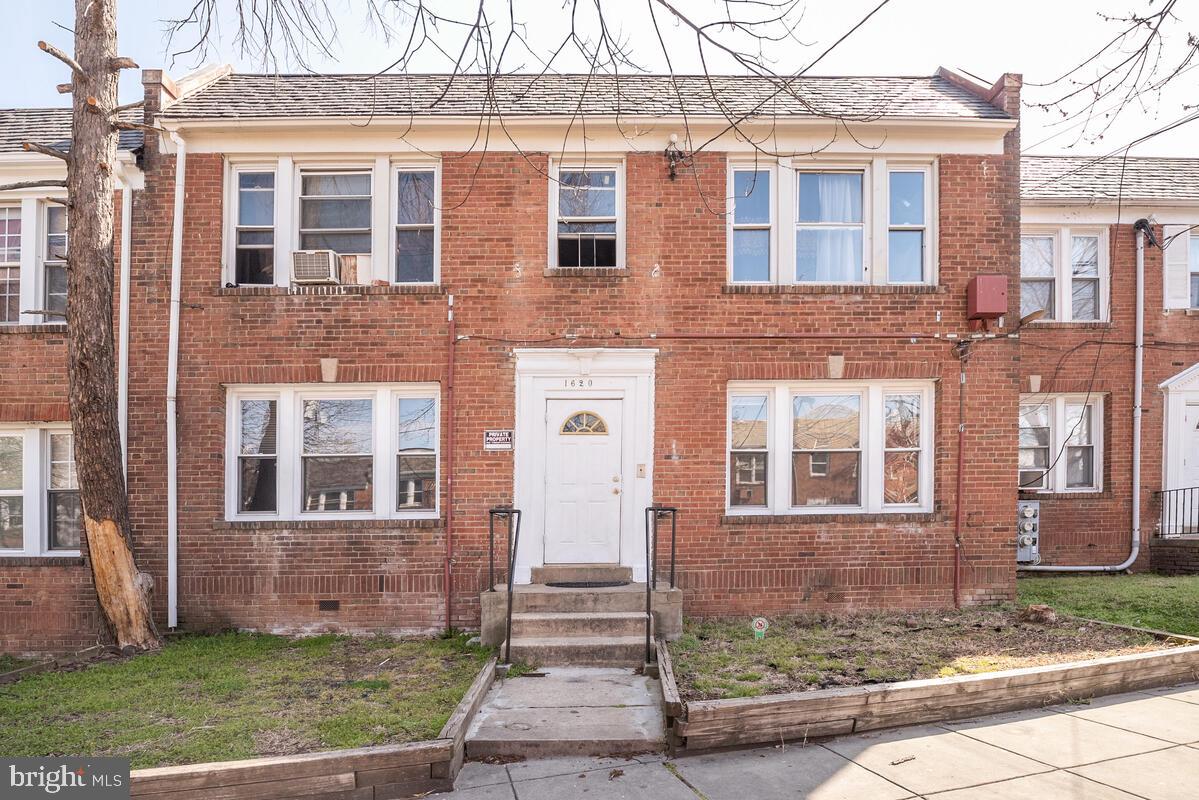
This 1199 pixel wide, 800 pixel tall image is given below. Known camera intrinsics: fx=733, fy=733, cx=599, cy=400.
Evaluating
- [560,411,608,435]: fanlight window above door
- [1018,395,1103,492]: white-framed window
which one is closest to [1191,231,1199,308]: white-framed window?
[1018,395,1103,492]: white-framed window

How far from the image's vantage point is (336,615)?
321 inches

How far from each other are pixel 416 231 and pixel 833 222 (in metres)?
4.85

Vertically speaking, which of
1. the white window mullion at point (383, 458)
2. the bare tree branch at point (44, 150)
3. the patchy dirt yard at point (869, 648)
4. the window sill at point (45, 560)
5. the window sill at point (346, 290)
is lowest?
the patchy dirt yard at point (869, 648)

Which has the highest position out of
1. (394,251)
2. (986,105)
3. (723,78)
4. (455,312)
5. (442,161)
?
(723,78)

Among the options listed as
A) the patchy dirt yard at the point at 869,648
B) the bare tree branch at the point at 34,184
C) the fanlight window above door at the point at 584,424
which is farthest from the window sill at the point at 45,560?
the patchy dirt yard at the point at 869,648

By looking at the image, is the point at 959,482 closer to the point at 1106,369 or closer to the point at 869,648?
the point at 869,648

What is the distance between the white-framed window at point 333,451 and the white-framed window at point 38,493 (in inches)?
81.9

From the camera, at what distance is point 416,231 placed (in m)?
8.48

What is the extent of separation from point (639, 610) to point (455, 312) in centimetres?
380

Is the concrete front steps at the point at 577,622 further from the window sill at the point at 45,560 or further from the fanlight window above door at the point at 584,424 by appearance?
the window sill at the point at 45,560

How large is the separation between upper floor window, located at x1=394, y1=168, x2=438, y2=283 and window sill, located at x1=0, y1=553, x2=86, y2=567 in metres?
4.81

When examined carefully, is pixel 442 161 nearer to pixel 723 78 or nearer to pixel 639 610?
pixel 723 78

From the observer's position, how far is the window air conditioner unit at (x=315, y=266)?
26.3 feet

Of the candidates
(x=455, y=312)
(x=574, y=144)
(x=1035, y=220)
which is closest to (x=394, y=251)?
(x=455, y=312)
